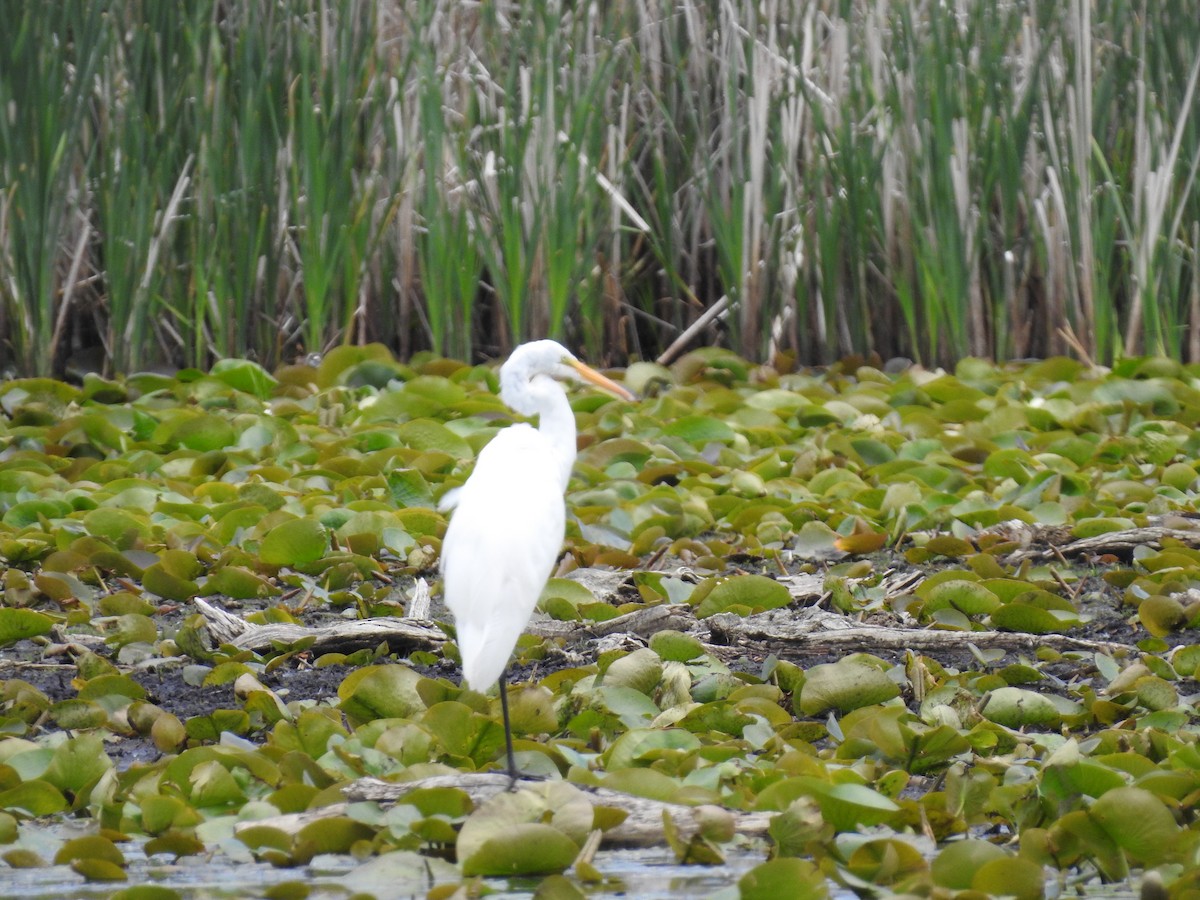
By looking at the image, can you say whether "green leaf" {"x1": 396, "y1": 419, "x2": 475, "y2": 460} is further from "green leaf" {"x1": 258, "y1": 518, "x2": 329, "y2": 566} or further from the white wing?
the white wing

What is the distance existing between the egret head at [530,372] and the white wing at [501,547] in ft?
0.70

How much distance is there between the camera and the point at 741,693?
3230 mm

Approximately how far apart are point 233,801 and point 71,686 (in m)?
0.81

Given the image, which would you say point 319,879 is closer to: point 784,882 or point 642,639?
point 784,882

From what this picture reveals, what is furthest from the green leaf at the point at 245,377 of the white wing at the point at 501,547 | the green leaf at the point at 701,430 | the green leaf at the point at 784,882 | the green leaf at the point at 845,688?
the green leaf at the point at 784,882

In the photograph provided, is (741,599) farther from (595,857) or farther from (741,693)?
(595,857)

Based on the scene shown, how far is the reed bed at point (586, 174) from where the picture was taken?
6465mm

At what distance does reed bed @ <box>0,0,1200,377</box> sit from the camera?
6465 mm

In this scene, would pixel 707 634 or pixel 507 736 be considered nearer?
pixel 507 736

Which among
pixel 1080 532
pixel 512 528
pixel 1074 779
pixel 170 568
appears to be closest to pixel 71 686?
pixel 170 568

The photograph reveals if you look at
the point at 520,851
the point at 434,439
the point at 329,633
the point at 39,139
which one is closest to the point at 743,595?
the point at 329,633

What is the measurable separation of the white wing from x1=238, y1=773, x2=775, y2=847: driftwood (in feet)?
0.92

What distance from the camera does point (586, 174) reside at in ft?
21.7

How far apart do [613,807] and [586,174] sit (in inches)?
171
